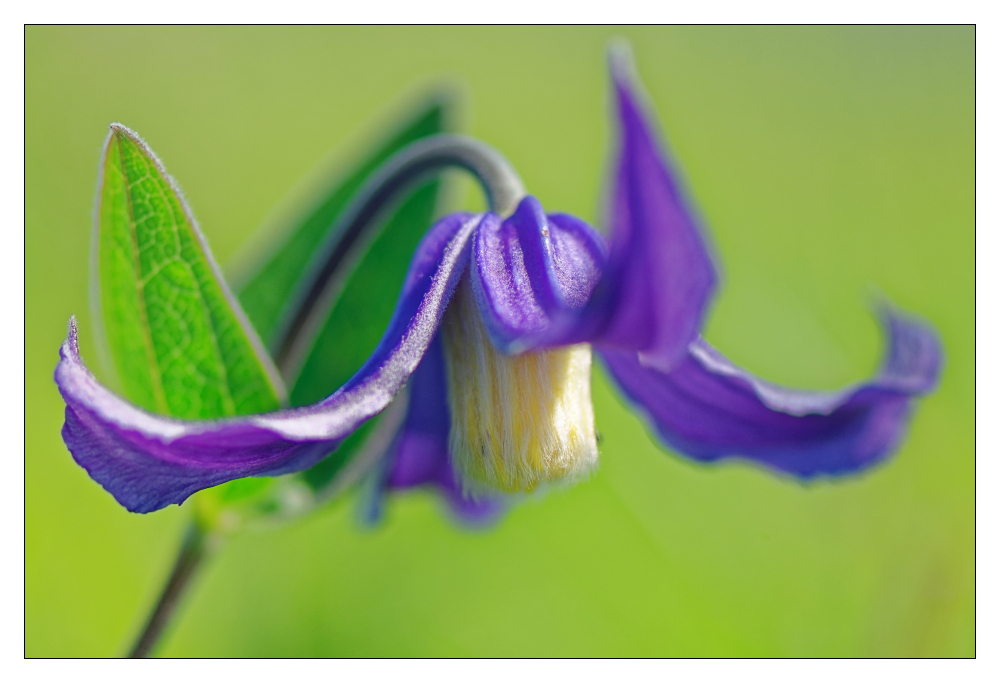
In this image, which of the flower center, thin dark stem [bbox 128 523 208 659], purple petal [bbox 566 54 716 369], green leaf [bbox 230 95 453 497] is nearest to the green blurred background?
green leaf [bbox 230 95 453 497]

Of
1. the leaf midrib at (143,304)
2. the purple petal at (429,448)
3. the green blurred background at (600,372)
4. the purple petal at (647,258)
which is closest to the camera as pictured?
the purple petal at (647,258)

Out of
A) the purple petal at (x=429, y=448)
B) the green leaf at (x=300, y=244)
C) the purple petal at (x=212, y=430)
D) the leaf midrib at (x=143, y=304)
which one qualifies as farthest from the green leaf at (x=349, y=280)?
the purple petal at (x=212, y=430)

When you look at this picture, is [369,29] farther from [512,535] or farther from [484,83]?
[512,535]

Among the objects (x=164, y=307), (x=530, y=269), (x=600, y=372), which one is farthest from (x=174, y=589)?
(x=600, y=372)

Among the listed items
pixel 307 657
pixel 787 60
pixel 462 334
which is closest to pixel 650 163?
pixel 462 334

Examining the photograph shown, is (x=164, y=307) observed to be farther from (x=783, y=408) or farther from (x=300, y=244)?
(x=783, y=408)

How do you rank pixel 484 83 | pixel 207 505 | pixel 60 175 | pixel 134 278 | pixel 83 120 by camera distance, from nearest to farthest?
pixel 134 278 < pixel 207 505 < pixel 60 175 < pixel 83 120 < pixel 484 83

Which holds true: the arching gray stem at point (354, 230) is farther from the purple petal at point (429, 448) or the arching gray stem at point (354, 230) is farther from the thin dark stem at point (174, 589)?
the thin dark stem at point (174, 589)
